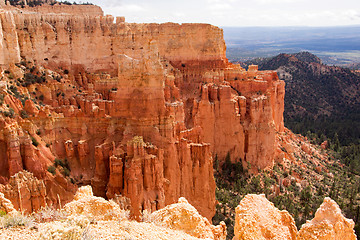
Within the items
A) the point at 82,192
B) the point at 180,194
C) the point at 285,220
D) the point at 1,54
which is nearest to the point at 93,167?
the point at 180,194

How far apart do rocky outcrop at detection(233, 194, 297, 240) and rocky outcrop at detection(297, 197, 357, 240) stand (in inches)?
32.8

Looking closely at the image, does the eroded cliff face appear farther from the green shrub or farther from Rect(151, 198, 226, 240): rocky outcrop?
Rect(151, 198, 226, 240): rocky outcrop

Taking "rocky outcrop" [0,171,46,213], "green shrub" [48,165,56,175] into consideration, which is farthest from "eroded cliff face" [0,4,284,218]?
"rocky outcrop" [0,171,46,213]

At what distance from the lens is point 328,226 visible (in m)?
10.2

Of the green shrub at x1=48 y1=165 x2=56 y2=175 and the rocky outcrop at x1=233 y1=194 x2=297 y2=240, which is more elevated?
the rocky outcrop at x1=233 y1=194 x2=297 y2=240

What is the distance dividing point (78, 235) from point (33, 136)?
44.4 ft

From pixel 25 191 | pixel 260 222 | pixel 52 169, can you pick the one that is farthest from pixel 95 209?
pixel 52 169

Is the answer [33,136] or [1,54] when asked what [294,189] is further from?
[1,54]

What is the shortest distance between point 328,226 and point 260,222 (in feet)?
6.77

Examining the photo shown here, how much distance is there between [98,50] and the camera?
40031mm

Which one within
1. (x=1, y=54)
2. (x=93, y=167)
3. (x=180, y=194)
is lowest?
(x=180, y=194)

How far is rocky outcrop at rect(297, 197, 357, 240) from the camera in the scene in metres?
10.2

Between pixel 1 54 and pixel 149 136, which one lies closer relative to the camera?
pixel 149 136

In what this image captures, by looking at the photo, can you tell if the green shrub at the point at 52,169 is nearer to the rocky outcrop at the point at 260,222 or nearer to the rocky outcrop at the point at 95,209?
the rocky outcrop at the point at 95,209
